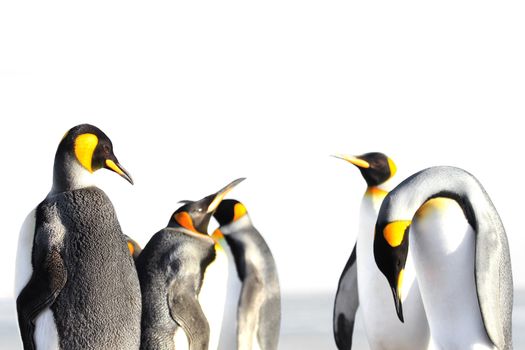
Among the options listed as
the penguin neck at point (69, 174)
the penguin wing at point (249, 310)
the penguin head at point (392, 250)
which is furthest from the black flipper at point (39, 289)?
the penguin wing at point (249, 310)

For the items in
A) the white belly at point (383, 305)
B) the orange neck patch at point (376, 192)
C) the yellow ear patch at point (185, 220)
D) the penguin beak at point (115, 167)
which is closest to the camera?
the penguin beak at point (115, 167)

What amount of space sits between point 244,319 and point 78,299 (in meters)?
2.19

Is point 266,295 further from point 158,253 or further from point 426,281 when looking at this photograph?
point 426,281

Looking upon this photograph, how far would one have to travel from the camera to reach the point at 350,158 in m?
6.72

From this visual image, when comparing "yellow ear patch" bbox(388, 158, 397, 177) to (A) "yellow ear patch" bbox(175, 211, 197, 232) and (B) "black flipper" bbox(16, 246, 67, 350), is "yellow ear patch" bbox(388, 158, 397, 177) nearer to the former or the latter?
(A) "yellow ear patch" bbox(175, 211, 197, 232)

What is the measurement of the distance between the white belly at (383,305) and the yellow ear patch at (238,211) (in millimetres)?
900

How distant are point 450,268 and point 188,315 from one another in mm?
1581

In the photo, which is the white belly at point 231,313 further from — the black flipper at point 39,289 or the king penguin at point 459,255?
the black flipper at point 39,289

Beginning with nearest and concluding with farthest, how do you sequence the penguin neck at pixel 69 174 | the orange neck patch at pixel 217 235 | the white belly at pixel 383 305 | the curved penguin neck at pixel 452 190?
the curved penguin neck at pixel 452 190
the penguin neck at pixel 69 174
the white belly at pixel 383 305
the orange neck patch at pixel 217 235

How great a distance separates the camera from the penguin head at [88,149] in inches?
197

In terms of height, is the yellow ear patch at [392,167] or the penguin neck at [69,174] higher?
the penguin neck at [69,174]

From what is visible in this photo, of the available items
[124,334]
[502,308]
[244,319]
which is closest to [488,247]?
[502,308]

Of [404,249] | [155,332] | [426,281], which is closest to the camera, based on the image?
[404,249]

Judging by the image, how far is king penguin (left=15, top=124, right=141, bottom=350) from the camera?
4730 millimetres
